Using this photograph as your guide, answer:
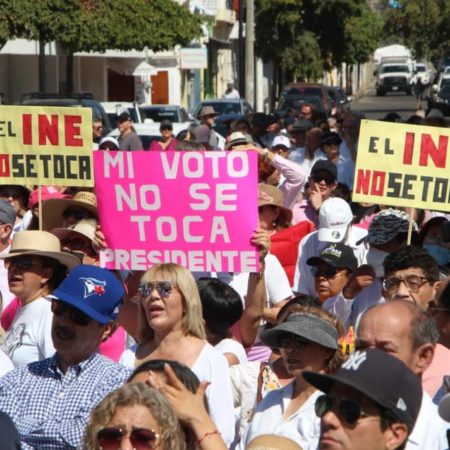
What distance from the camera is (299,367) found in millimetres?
5730

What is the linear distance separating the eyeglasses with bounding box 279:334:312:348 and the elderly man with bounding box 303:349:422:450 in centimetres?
179

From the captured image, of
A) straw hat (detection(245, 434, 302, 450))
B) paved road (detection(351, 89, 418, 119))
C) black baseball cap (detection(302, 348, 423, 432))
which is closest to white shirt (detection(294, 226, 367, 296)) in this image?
straw hat (detection(245, 434, 302, 450))

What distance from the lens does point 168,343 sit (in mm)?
6234

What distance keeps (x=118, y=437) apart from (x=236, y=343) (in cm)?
245

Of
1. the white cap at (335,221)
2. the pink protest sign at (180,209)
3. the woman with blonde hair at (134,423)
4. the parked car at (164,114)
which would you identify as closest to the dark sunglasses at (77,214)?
the pink protest sign at (180,209)

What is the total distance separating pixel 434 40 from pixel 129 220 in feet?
133

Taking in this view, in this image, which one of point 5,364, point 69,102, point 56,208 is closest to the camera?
point 5,364

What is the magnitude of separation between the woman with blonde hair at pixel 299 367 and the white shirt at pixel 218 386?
0.31 ft

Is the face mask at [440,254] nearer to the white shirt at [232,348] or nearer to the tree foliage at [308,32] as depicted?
the white shirt at [232,348]

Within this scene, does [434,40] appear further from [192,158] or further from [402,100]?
[192,158]

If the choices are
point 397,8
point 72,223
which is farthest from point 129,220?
point 397,8

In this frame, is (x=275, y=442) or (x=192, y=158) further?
(x=192, y=158)

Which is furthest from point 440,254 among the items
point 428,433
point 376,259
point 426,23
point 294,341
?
point 426,23

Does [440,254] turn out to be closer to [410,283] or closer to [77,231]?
[410,283]
